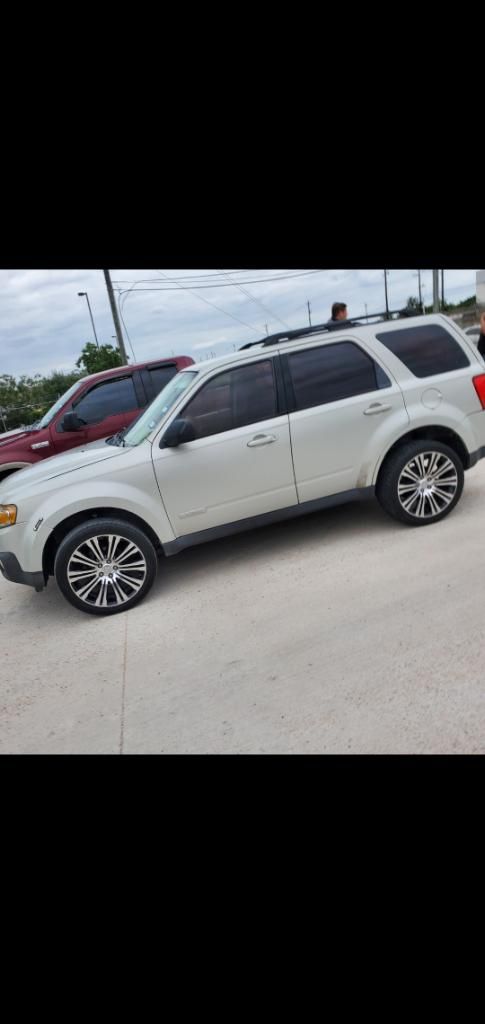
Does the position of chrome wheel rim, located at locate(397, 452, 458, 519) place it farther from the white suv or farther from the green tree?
the green tree

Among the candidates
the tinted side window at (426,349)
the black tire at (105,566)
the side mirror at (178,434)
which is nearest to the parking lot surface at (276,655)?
the black tire at (105,566)

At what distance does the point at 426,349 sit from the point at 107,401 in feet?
15.7

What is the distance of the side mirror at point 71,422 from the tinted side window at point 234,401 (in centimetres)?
355

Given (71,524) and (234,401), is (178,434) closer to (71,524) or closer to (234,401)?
(234,401)

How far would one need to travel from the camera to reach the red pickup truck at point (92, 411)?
7.88 m

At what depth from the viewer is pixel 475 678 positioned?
2.82m

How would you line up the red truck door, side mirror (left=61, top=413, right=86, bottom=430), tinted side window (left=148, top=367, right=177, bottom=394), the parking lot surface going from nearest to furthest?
the parking lot surface, side mirror (left=61, top=413, right=86, bottom=430), the red truck door, tinted side window (left=148, top=367, right=177, bottom=394)

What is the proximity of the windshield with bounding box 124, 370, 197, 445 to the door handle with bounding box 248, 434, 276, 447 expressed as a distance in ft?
2.29

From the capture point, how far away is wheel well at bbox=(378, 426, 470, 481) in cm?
490

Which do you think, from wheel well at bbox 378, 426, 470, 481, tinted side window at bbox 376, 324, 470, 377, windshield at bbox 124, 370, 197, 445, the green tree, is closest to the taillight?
tinted side window at bbox 376, 324, 470, 377

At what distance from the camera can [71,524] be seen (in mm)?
4434

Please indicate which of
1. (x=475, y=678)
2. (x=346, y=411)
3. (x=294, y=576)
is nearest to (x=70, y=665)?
(x=294, y=576)

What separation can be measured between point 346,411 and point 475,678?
253cm
